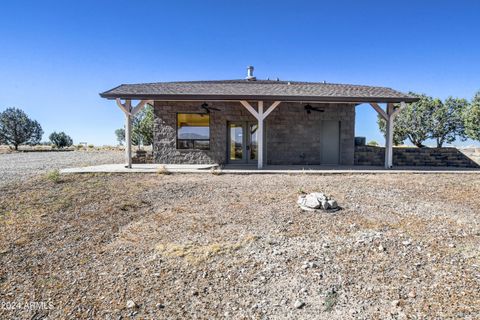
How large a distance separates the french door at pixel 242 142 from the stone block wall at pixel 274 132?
0.28m

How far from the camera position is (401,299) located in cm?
246

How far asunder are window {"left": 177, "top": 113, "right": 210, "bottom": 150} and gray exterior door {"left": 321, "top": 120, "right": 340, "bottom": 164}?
17.3ft

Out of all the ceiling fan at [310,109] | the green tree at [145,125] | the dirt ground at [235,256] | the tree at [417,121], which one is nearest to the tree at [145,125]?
the green tree at [145,125]

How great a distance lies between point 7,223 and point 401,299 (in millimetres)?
6010

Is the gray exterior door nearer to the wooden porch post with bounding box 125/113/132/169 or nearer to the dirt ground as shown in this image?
the dirt ground

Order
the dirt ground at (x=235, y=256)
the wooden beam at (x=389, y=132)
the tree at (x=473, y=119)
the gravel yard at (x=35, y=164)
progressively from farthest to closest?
the tree at (x=473, y=119), the wooden beam at (x=389, y=132), the gravel yard at (x=35, y=164), the dirt ground at (x=235, y=256)

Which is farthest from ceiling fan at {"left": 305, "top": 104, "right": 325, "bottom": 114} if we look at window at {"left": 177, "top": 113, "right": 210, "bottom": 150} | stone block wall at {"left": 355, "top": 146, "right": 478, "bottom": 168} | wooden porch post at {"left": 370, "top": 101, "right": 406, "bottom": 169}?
window at {"left": 177, "top": 113, "right": 210, "bottom": 150}

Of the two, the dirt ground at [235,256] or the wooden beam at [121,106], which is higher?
the wooden beam at [121,106]

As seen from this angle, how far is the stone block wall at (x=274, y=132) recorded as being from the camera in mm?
10789

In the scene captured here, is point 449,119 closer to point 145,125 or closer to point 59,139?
point 145,125

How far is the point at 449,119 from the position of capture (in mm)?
23453

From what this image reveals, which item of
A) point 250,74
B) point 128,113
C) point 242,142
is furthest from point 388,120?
point 128,113

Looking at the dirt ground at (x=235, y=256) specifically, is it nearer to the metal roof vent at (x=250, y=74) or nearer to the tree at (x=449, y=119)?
the metal roof vent at (x=250, y=74)

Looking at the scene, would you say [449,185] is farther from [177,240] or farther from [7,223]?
[7,223]
